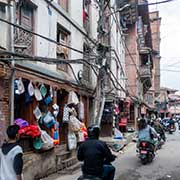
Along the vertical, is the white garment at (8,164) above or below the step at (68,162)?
above

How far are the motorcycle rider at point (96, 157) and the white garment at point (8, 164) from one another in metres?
1.64

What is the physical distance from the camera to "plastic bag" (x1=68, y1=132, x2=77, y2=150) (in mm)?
13819

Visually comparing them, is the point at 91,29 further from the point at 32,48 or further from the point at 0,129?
the point at 0,129

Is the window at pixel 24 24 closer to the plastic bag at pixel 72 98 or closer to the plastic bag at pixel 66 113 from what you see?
the plastic bag at pixel 66 113

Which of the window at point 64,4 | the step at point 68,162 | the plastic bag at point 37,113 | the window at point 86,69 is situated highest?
the window at point 64,4

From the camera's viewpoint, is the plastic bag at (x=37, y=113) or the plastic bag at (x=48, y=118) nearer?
the plastic bag at (x=37, y=113)

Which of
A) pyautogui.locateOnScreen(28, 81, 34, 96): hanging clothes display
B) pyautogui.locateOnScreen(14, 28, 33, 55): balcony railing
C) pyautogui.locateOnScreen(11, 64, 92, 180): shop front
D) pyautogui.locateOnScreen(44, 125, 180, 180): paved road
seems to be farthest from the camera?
pyautogui.locateOnScreen(44, 125, 180, 180): paved road

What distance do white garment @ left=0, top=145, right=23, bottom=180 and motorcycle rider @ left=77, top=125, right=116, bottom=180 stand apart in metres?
1.64

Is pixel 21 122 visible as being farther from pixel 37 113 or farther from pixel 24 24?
pixel 24 24

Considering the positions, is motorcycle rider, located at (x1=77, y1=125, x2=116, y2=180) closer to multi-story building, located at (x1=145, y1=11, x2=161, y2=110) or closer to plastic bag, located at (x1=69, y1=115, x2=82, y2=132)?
plastic bag, located at (x1=69, y1=115, x2=82, y2=132)

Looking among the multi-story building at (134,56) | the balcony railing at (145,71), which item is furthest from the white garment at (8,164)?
the balcony railing at (145,71)

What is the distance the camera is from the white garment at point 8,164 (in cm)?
530

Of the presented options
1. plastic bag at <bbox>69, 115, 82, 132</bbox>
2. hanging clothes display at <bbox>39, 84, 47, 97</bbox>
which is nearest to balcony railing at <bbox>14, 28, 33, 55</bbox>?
hanging clothes display at <bbox>39, 84, 47, 97</bbox>

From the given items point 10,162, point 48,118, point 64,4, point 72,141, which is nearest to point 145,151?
point 72,141
